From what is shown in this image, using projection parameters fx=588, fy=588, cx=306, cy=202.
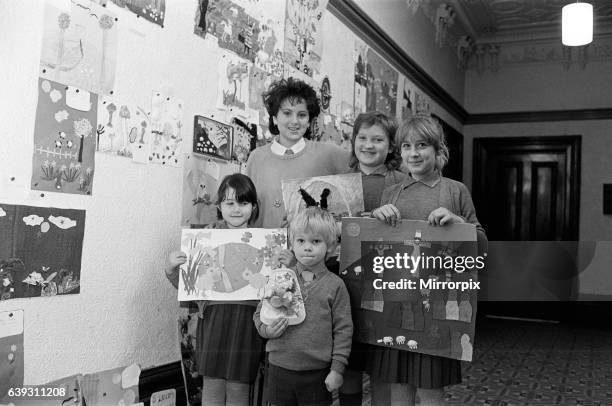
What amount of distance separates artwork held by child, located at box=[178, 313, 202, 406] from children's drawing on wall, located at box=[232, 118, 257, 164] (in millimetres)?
687

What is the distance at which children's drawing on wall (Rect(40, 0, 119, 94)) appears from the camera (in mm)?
1628

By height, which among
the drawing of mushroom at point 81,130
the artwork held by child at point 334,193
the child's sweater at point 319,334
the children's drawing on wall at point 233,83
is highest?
the children's drawing on wall at point 233,83

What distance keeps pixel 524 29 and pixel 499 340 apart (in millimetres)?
3131

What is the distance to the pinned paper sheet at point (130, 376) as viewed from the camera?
193 cm

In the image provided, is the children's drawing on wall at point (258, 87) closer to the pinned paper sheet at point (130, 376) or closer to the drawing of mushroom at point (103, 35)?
the drawing of mushroom at point (103, 35)

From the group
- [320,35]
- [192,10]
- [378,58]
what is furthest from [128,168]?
[378,58]

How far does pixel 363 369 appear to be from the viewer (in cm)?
179

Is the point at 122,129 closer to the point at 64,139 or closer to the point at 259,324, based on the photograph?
the point at 64,139

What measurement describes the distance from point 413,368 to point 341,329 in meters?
0.24

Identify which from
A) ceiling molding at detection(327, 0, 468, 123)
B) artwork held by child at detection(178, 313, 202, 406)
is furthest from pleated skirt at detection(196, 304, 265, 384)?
ceiling molding at detection(327, 0, 468, 123)

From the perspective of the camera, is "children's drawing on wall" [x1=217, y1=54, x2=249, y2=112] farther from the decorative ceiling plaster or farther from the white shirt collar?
the decorative ceiling plaster

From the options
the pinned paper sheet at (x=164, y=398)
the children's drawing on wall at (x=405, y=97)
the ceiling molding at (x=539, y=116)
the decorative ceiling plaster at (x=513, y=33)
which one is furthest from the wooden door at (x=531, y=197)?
the pinned paper sheet at (x=164, y=398)

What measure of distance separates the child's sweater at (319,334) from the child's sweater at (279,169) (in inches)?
16.2

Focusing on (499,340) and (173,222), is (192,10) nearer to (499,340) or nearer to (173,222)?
(173,222)
